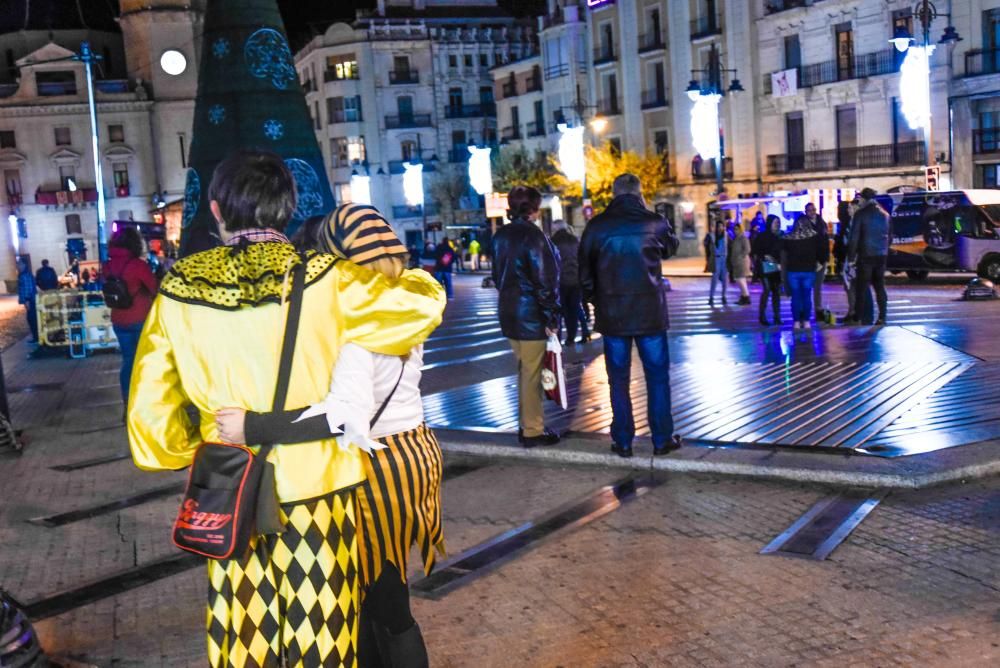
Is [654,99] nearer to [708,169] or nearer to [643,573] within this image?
[708,169]

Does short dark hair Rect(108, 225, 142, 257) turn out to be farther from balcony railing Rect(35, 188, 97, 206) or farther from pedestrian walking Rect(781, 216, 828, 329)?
balcony railing Rect(35, 188, 97, 206)

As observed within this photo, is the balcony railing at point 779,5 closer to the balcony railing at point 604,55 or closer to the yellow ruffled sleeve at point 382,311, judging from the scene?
the balcony railing at point 604,55

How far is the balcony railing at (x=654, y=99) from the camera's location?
1919 inches

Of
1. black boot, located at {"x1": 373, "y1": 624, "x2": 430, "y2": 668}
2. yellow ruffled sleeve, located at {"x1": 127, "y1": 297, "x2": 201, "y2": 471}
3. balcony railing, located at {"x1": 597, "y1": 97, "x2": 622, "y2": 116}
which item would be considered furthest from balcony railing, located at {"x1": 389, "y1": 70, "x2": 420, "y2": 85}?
yellow ruffled sleeve, located at {"x1": 127, "y1": 297, "x2": 201, "y2": 471}

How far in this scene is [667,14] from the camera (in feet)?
157

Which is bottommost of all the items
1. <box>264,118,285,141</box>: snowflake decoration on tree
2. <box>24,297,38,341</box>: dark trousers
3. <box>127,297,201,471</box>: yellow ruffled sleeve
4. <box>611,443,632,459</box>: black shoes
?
<box>611,443,632,459</box>: black shoes

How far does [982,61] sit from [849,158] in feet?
21.7

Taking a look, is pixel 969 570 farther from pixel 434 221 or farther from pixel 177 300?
pixel 434 221

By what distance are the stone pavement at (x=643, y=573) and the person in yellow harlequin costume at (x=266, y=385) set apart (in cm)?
140

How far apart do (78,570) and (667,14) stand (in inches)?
1800

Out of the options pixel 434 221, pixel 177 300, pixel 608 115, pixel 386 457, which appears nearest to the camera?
pixel 177 300

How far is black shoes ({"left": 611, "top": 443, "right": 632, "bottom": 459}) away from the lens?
7055mm

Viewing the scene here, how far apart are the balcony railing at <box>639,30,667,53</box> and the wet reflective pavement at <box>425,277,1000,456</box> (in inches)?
1376

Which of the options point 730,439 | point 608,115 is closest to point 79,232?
point 608,115
